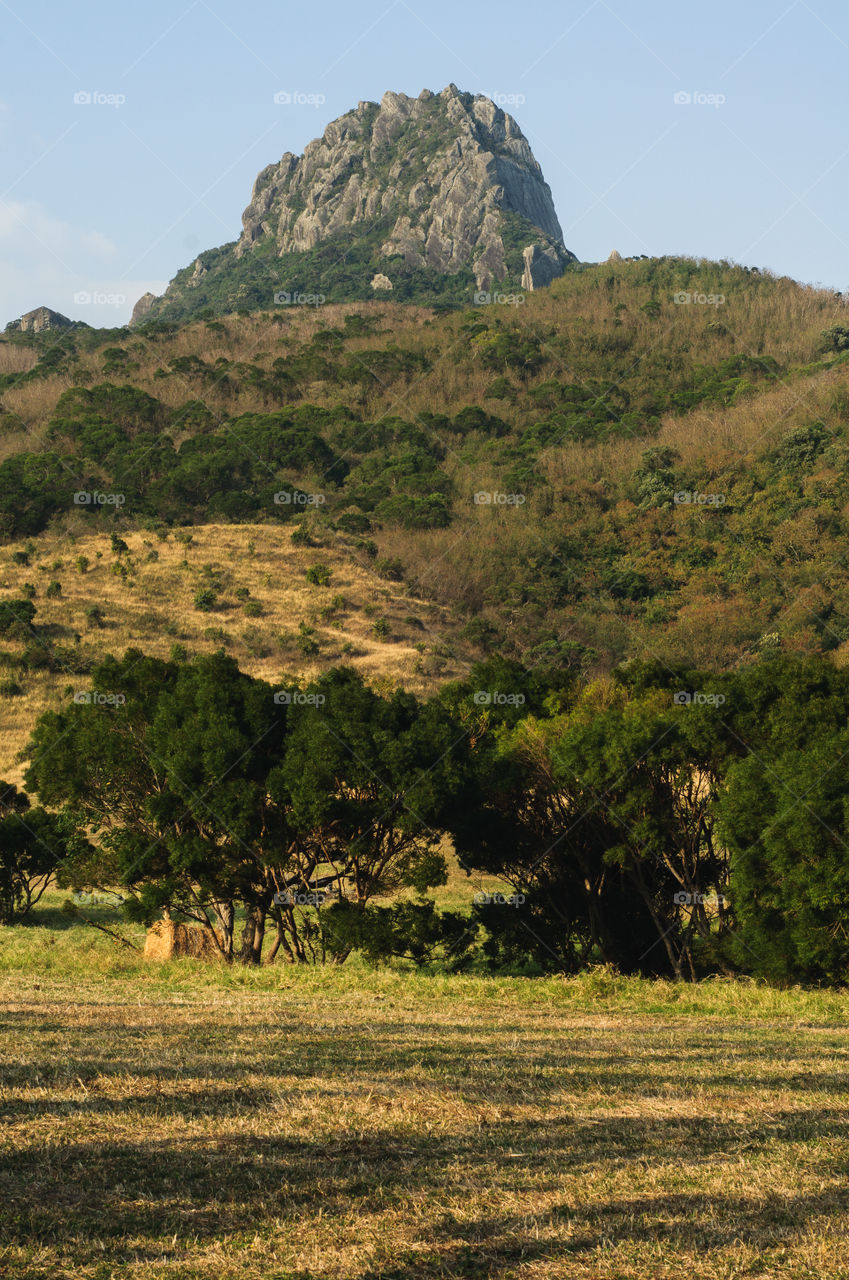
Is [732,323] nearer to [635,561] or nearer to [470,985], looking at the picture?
[635,561]

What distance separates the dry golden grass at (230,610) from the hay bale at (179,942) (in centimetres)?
3417

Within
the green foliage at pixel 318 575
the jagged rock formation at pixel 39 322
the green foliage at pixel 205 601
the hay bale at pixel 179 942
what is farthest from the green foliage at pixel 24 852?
the jagged rock formation at pixel 39 322

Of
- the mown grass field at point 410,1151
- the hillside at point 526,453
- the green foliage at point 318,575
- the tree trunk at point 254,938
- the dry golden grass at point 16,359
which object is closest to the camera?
the mown grass field at point 410,1151

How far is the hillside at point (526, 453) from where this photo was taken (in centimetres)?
7488

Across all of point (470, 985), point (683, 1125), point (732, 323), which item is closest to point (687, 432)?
point (732, 323)

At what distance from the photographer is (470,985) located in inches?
690

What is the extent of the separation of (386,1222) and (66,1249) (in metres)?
1.45

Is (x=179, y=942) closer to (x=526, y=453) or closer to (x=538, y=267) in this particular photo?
(x=526, y=453)

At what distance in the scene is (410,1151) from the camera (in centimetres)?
686

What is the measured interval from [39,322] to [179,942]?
555 feet

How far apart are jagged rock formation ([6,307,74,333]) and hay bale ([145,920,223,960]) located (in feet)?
529

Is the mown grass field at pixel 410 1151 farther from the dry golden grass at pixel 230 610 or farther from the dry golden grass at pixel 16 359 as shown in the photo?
the dry golden grass at pixel 16 359

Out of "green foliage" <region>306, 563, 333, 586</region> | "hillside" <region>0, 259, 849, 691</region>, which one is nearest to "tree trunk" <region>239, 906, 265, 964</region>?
"hillside" <region>0, 259, 849, 691</region>

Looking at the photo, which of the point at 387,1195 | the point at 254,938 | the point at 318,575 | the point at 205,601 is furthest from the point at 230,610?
the point at 387,1195
